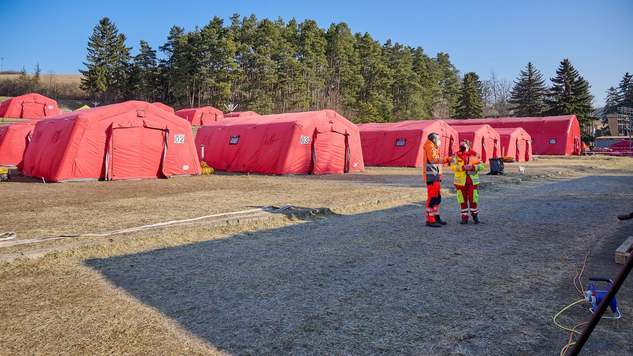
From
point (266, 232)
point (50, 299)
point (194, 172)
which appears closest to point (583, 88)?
point (194, 172)

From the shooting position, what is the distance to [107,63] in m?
61.3

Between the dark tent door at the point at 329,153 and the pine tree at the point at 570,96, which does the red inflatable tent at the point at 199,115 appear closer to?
the dark tent door at the point at 329,153

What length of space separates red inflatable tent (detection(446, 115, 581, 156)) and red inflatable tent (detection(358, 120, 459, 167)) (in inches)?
601

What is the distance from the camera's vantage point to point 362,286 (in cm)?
426

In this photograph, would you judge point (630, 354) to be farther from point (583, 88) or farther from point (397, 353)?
point (583, 88)

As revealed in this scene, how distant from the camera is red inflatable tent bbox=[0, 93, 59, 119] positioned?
38969 millimetres

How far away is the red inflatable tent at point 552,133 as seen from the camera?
39.1 meters

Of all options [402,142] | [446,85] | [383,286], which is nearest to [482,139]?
[402,142]

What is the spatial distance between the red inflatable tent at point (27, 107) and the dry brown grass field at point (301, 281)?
3724 cm

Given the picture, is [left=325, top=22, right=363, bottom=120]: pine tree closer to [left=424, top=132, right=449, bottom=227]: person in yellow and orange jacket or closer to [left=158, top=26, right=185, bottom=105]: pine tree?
[left=158, top=26, right=185, bottom=105]: pine tree

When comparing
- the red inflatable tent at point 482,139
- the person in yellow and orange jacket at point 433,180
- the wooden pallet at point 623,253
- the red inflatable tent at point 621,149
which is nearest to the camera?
the wooden pallet at point 623,253

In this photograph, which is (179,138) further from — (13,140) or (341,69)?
(341,69)

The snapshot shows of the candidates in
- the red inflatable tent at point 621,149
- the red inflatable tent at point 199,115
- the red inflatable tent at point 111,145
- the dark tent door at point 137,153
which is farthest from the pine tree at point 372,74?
the dark tent door at point 137,153

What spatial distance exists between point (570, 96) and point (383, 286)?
61056mm
